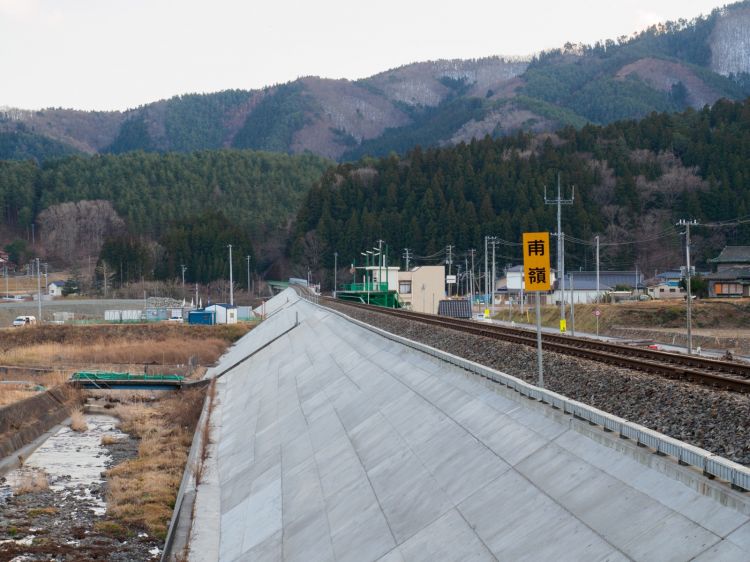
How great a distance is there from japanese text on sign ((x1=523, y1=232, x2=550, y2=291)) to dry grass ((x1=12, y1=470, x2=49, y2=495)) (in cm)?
1611

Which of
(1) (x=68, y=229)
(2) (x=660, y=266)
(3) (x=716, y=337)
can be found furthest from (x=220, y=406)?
(1) (x=68, y=229)

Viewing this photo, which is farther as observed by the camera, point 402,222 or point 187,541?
point 402,222

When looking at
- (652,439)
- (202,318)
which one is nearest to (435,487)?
(652,439)

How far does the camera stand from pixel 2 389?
41.2 meters

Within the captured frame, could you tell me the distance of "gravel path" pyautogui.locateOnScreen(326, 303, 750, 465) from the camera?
1098 centimetres

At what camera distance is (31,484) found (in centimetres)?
2544

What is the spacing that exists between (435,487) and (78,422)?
2776 centimetres

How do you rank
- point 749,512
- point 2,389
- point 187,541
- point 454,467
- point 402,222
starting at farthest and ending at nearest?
1. point 402,222
2. point 2,389
3. point 187,541
4. point 454,467
5. point 749,512

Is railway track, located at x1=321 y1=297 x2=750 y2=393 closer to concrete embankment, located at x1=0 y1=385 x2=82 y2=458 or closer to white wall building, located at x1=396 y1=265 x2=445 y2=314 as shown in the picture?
concrete embankment, located at x1=0 y1=385 x2=82 y2=458

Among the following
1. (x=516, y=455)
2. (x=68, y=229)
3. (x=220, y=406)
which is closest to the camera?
(x=516, y=455)

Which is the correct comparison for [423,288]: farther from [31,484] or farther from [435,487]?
[435,487]

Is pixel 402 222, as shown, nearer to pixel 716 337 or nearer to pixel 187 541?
pixel 716 337

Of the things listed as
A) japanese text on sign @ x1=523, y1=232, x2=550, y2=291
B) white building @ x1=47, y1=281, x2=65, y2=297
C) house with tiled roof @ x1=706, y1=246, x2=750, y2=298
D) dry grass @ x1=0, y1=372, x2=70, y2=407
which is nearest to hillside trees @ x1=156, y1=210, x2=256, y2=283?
white building @ x1=47, y1=281, x2=65, y2=297

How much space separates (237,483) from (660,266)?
9825cm
